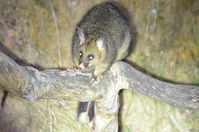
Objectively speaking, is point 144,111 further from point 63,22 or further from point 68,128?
point 63,22

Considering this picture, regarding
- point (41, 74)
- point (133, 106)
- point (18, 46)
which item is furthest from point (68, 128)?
point (41, 74)

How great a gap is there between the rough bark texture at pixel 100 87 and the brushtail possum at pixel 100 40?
0.76 feet

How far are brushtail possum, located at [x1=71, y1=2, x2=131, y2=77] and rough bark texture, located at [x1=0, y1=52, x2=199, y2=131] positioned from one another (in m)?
0.23

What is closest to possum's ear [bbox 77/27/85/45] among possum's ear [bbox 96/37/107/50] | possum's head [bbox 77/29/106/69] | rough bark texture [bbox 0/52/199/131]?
possum's head [bbox 77/29/106/69]

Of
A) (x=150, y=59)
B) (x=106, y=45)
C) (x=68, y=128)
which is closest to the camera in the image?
(x=106, y=45)

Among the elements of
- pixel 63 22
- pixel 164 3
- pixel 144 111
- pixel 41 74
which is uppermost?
pixel 164 3

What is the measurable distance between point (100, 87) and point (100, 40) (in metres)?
0.71

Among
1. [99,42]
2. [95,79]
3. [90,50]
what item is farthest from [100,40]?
[95,79]

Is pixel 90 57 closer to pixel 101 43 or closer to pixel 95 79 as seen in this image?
pixel 101 43

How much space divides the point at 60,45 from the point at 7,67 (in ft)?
14.9

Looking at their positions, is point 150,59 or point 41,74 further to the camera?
point 150,59

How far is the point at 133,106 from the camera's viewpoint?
743 cm

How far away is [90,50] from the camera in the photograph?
5047 mm

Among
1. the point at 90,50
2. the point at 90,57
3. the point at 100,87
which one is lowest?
the point at 100,87
